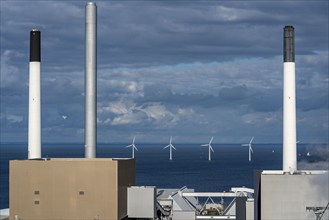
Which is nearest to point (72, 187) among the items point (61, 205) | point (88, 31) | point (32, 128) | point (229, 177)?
point (61, 205)

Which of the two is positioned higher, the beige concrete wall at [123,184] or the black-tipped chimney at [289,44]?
the black-tipped chimney at [289,44]

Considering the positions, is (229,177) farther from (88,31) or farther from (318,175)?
(318,175)

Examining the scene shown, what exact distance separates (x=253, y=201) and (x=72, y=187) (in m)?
14.8

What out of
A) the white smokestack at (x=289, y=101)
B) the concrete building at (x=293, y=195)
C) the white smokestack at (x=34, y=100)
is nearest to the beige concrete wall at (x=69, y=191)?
the concrete building at (x=293, y=195)

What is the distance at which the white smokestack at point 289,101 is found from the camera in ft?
208

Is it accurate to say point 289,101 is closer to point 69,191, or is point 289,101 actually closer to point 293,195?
point 293,195

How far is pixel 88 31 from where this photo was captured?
6688 cm

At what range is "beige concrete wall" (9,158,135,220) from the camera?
2104 inches

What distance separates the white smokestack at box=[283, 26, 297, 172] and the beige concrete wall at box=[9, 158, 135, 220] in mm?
17437

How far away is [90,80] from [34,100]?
5356mm

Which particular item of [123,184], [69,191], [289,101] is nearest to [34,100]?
[69,191]

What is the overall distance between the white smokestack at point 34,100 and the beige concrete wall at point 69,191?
1217cm

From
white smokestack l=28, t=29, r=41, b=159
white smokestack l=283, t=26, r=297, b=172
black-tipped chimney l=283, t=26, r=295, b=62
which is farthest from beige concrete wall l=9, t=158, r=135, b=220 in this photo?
black-tipped chimney l=283, t=26, r=295, b=62

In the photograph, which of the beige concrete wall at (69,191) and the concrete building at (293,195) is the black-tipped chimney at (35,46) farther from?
the concrete building at (293,195)
